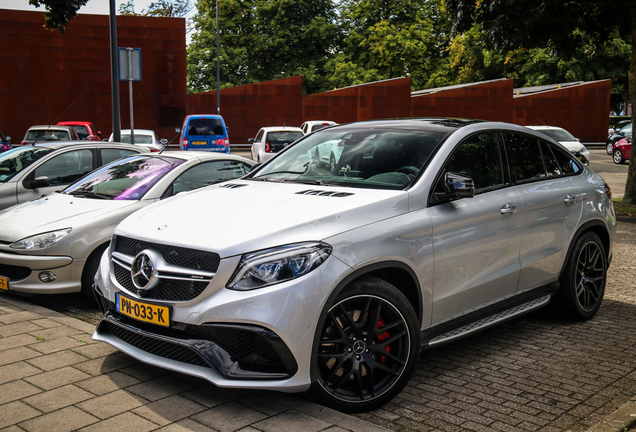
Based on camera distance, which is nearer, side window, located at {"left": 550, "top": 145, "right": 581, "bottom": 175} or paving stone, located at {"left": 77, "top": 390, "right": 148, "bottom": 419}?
paving stone, located at {"left": 77, "top": 390, "right": 148, "bottom": 419}

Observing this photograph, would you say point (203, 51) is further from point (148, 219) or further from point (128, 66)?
point (148, 219)

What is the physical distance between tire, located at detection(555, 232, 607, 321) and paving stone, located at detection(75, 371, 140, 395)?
11.7 ft

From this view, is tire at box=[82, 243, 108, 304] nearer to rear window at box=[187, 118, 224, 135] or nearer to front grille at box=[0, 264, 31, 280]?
front grille at box=[0, 264, 31, 280]

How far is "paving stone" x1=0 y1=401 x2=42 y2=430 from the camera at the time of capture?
3.24 metres

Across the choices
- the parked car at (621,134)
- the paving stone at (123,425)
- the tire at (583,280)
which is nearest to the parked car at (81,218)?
the paving stone at (123,425)

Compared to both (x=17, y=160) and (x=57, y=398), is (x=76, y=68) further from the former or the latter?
(x=57, y=398)

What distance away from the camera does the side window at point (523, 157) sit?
16.5 ft

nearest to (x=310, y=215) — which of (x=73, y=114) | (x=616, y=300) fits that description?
(x=616, y=300)

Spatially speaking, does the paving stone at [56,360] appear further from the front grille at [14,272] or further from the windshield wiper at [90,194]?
the windshield wiper at [90,194]

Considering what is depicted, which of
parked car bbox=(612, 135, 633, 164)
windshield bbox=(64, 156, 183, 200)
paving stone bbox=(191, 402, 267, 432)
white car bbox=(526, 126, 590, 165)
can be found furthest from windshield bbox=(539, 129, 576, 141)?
paving stone bbox=(191, 402, 267, 432)

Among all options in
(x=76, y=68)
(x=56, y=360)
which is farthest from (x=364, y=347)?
(x=76, y=68)

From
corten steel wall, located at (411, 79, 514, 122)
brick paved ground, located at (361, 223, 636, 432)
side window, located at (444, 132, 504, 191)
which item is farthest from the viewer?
corten steel wall, located at (411, 79, 514, 122)

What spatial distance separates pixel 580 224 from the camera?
543cm

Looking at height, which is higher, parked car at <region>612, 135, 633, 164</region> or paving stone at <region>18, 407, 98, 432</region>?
parked car at <region>612, 135, 633, 164</region>
